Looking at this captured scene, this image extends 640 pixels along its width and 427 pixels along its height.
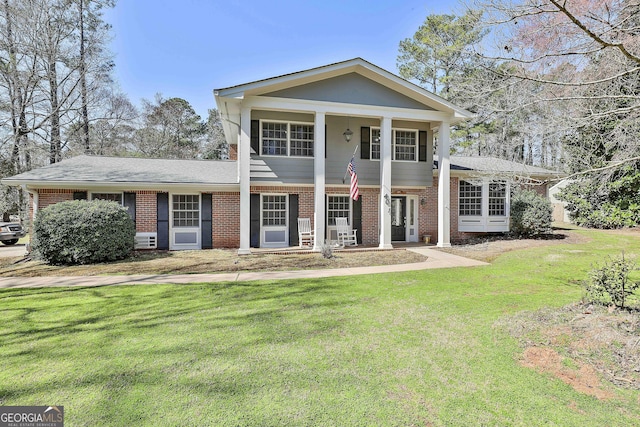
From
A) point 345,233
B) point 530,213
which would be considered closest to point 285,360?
point 345,233

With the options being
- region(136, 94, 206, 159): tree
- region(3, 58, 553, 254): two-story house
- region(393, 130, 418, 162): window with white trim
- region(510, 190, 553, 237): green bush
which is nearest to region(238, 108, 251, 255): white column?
region(3, 58, 553, 254): two-story house

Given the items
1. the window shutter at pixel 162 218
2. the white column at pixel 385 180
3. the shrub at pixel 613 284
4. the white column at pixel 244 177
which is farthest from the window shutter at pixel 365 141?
the shrub at pixel 613 284

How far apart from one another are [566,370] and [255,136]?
10.8 m

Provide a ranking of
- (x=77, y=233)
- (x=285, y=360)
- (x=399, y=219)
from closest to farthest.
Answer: (x=285, y=360) → (x=77, y=233) → (x=399, y=219)

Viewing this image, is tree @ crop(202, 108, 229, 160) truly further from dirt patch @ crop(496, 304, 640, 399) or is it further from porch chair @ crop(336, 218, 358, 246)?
dirt patch @ crop(496, 304, 640, 399)

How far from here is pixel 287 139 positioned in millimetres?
12008

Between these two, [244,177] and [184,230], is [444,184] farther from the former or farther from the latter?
[184,230]

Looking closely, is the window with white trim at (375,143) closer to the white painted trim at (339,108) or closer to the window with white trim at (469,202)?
the white painted trim at (339,108)

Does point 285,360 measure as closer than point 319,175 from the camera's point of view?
Yes

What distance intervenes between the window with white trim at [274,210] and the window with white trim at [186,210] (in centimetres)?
264

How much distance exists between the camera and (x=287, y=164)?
11.6 meters

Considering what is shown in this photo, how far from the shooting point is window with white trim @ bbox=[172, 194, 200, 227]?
39.9 ft

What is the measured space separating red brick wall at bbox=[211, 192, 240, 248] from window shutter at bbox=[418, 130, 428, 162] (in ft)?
25.8

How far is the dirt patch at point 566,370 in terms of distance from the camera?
9.54ft
